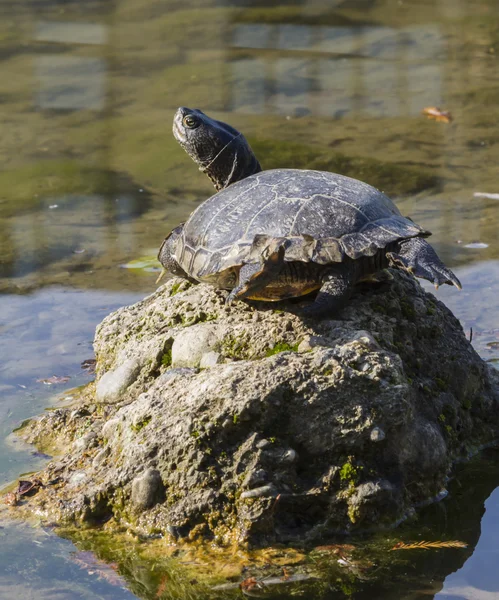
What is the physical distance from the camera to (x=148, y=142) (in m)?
9.24

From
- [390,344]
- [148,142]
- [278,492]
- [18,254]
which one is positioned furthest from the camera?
[148,142]

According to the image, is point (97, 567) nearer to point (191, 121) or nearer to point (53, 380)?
point (53, 380)

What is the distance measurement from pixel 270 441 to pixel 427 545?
68 centimetres

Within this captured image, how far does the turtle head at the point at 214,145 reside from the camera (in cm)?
456

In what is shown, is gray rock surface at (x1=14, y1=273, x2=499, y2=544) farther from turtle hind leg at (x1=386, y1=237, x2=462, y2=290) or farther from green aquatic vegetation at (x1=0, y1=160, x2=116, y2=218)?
green aquatic vegetation at (x1=0, y1=160, x2=116, y2=218)

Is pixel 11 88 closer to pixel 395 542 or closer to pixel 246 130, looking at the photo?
pixel 246 130

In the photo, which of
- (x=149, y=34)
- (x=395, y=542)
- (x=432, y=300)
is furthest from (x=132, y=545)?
(x=149, y=34)

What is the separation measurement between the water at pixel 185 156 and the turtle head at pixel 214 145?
1353 mm

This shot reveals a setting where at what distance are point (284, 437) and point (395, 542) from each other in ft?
1.79

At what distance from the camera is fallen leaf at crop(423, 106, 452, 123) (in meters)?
9.66

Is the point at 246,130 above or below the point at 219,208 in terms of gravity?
below

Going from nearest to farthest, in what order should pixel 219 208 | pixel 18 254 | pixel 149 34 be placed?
pixel 219 208 → pixel 18 254 → pixel 149 34

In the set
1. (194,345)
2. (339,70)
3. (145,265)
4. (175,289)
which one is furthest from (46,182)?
(194,345)

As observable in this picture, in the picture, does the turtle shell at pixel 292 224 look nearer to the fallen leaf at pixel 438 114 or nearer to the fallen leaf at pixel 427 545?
the fallen leaf at pixel 427 545
